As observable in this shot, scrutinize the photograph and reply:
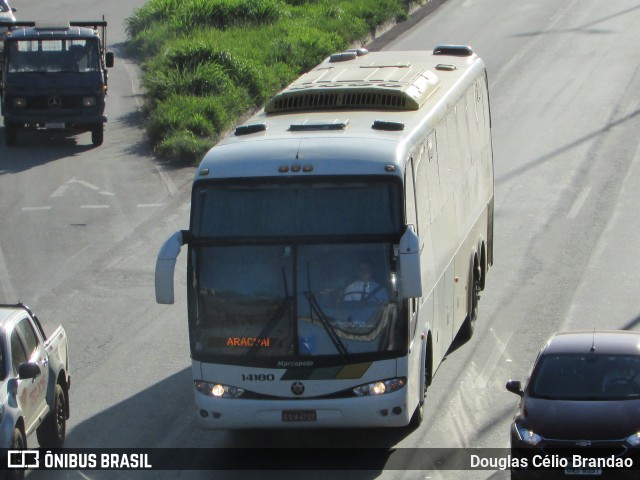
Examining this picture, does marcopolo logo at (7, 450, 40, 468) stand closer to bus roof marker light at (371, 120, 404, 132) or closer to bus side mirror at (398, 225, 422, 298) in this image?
bus side mirror at (398, 225, 422, 298)

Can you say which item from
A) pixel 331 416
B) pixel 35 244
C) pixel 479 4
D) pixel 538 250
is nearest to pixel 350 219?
pixel 331 416

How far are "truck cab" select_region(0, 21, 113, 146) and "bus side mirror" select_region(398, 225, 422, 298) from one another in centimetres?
1939

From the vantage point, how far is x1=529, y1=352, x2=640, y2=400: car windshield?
12.0 meters

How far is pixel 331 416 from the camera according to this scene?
493 inches

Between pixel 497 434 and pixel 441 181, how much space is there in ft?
10.2

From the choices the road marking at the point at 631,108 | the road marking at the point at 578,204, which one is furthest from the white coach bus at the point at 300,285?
the road marking at the point at 631,108

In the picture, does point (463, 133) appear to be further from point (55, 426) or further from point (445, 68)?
point (55, 426)

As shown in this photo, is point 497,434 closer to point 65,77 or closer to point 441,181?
point 441,181

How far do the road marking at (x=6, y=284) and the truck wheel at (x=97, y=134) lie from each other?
27.4ft

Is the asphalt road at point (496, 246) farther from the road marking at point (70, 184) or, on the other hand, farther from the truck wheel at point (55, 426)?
the truck wheel at point (55, 426)

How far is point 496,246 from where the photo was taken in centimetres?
2228

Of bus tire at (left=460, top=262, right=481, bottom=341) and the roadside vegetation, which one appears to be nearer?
bus tire at (left=460, top=262, right=481, bottom=341)

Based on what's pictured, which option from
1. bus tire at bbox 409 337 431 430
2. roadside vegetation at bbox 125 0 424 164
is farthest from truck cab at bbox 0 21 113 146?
bus tire at bbox 409 337 431 430

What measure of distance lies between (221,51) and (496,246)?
1424cm
